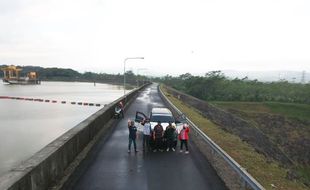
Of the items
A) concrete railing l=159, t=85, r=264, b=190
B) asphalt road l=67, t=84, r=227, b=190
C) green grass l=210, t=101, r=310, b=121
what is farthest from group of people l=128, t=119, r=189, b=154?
green grass l=210, t=101, r=310, b=121

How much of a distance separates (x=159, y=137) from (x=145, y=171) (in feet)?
11.3

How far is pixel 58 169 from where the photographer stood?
11078mm

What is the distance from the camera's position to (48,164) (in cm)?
1007

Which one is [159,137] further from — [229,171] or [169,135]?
[229,171]

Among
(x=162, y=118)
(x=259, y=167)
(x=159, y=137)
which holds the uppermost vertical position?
(x=162, y=118)

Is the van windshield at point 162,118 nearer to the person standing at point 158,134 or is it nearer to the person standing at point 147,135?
the person standing at point 147,135

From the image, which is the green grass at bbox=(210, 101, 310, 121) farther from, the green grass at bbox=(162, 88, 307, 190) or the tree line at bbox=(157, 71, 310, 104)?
the green grass at bbox=(162, 88, 307, 190)

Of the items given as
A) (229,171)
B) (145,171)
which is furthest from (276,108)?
(145,171)

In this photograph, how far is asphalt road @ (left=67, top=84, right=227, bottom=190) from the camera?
10703 millimetres

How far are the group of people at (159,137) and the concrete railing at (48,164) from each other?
7.41 ft

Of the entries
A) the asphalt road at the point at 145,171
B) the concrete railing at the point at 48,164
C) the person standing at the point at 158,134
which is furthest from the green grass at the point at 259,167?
the concrete railing at the point at 48,164

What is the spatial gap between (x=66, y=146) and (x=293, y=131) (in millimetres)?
39277

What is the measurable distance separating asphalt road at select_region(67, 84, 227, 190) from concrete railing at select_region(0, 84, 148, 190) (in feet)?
2.12

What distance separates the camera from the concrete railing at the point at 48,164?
8039mm
